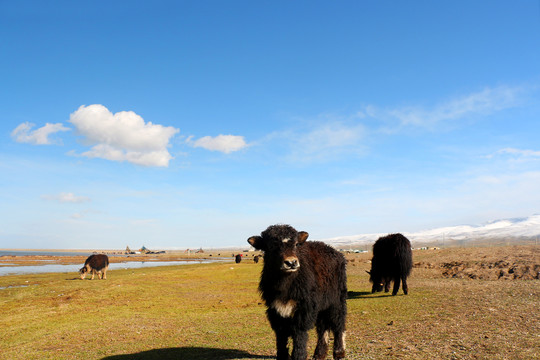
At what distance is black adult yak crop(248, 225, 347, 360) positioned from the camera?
6680 millimetres

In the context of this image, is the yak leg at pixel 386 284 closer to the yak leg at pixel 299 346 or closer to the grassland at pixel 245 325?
the grassland at pixel 245 325

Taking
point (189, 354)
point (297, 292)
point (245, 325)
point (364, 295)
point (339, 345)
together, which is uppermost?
point (297, 292)

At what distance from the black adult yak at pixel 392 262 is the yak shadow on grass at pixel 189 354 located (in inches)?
378

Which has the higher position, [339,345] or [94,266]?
[339,345]

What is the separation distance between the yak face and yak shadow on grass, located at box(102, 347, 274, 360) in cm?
256

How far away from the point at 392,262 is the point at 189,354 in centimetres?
1058

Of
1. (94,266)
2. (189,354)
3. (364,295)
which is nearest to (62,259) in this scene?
(94,266)

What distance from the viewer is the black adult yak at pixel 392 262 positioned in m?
15.2

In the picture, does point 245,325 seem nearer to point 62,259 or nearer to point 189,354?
point 189,354

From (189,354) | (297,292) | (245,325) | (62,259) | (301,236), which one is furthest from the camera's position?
(62,259)

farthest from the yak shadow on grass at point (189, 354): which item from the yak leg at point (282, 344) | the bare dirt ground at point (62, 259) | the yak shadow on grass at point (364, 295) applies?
the bare dirt ground at point (62, 259)

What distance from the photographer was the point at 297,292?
680 cm

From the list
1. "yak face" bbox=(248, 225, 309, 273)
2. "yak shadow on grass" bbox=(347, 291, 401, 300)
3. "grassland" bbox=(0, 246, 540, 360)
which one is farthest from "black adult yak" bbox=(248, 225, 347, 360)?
"yak shadow on grass" bbox=(347, 291, 401, 300)

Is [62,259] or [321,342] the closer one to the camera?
[321,342]
